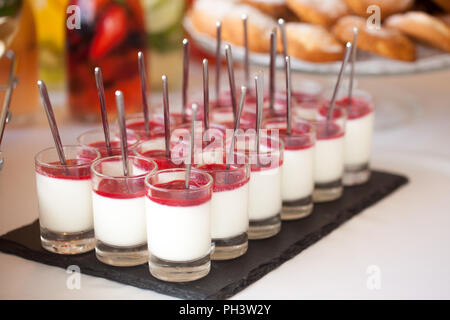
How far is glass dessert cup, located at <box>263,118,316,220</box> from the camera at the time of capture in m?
0.92

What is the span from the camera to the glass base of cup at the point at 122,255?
0.80 m

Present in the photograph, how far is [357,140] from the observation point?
107 cm

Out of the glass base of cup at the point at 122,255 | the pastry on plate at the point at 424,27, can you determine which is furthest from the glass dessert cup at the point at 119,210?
the pastry on plate at the point at 424,27

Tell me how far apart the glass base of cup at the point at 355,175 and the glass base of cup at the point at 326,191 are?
62 millimetres

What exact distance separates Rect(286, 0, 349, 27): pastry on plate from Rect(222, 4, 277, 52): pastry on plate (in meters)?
0.05

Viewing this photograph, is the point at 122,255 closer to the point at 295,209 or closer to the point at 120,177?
the point at 120,177

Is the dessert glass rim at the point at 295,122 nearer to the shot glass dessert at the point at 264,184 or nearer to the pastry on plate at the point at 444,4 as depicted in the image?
the shot glass dessert at the point at 264,184

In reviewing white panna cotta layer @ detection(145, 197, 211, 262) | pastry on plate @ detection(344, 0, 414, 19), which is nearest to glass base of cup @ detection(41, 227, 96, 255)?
white panna cotta layer @ detection(145, 197, 211, 262)

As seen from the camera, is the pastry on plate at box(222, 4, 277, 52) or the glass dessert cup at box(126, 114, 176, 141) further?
the pastry on plate at box(222, 4, 277, 52)

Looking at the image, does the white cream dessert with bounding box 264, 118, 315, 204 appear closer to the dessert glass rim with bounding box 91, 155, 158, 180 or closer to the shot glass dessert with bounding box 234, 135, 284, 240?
the shot glass dessert with bounding box 234, 135, 284, 240

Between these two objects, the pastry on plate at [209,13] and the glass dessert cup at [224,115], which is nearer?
the glass dessert cup at [224,115]

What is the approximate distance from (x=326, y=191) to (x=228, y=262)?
0.81ft
